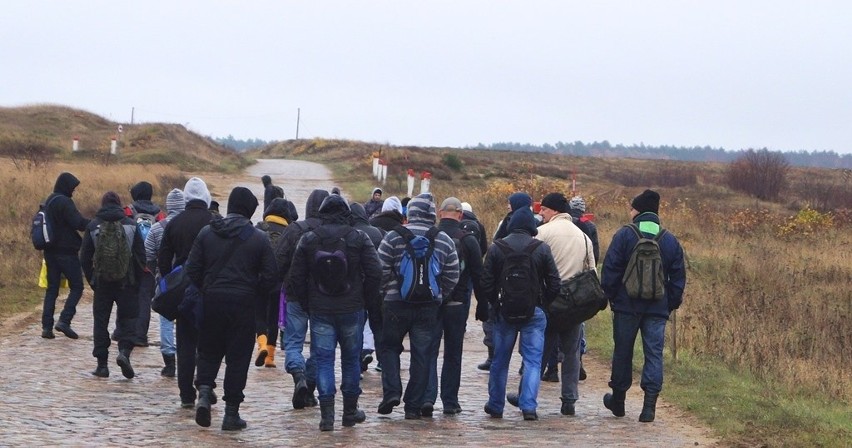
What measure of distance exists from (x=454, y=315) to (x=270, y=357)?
2998 millimetres

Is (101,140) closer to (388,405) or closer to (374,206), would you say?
(374,206)

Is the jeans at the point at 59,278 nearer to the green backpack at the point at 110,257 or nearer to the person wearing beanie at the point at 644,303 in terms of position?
the green backpack at the point at 110,257

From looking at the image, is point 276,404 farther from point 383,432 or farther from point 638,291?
point 638,291

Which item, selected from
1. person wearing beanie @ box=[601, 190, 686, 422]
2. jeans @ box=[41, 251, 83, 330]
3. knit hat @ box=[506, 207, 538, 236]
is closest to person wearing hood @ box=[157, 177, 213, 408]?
knit hat @ box=[506, 207, 538, 236]

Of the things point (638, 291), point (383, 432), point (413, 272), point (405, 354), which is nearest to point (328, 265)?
point (413, 272)

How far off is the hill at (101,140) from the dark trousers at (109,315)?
32.8 metres

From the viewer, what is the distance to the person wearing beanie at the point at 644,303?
10.6 m

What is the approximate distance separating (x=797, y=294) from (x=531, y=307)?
12.7 meters

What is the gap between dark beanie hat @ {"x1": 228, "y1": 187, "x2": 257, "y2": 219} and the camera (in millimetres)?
9664

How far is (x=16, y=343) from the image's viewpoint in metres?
14.2

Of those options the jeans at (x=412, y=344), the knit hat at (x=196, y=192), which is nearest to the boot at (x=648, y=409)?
the jeans at (x=412, y=344)

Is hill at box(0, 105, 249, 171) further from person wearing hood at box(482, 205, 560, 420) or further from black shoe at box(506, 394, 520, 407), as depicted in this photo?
person wearing hood at box(482, 205, 560, 420)

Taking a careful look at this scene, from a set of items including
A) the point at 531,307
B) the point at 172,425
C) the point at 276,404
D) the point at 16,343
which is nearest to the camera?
the point at 172,425

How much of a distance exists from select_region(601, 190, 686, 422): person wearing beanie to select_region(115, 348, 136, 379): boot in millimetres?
4688
